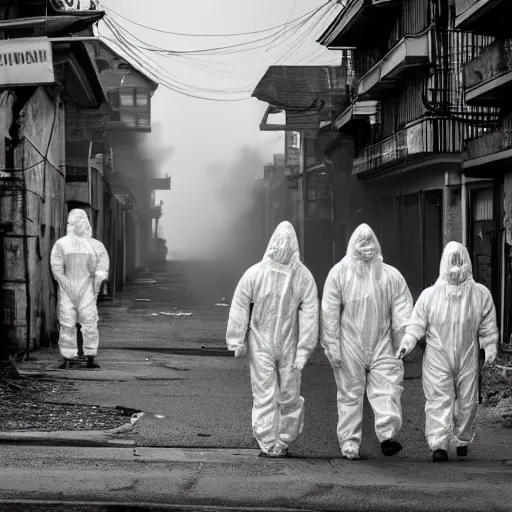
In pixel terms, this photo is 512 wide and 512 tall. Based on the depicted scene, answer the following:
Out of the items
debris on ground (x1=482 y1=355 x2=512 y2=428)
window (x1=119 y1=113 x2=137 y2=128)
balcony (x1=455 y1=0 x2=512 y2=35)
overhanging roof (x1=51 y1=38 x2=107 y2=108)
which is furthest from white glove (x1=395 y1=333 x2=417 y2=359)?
window (x1=119 y1=113 x2=137 y2=128)

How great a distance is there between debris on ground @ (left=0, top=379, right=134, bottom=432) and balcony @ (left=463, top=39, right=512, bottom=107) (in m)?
10.2

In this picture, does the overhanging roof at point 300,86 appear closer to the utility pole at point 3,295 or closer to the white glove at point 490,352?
the utility pole at point 3,295

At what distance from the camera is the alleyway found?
9.68m

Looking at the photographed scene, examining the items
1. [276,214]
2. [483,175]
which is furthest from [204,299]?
[276,214]

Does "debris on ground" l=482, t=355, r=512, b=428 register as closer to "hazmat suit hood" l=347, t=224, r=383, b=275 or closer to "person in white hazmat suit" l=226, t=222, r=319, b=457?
"hazmat suit hood" l=347, t=224, r=383, b=275

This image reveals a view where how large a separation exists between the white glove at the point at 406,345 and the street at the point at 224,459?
80 cm

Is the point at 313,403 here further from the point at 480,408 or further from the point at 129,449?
the point at 129,449

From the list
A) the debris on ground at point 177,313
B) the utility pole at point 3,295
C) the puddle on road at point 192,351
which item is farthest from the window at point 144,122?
the utility pole at point 3,295

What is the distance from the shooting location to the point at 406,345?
29.7 feet

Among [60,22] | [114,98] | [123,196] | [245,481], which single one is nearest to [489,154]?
[60,22]

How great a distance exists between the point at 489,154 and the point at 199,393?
9360 millimetres

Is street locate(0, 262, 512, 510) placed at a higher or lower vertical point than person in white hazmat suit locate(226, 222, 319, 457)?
lower

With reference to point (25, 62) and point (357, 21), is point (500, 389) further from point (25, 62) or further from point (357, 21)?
point (357, 21)

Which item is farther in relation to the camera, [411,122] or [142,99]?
[142,99]
